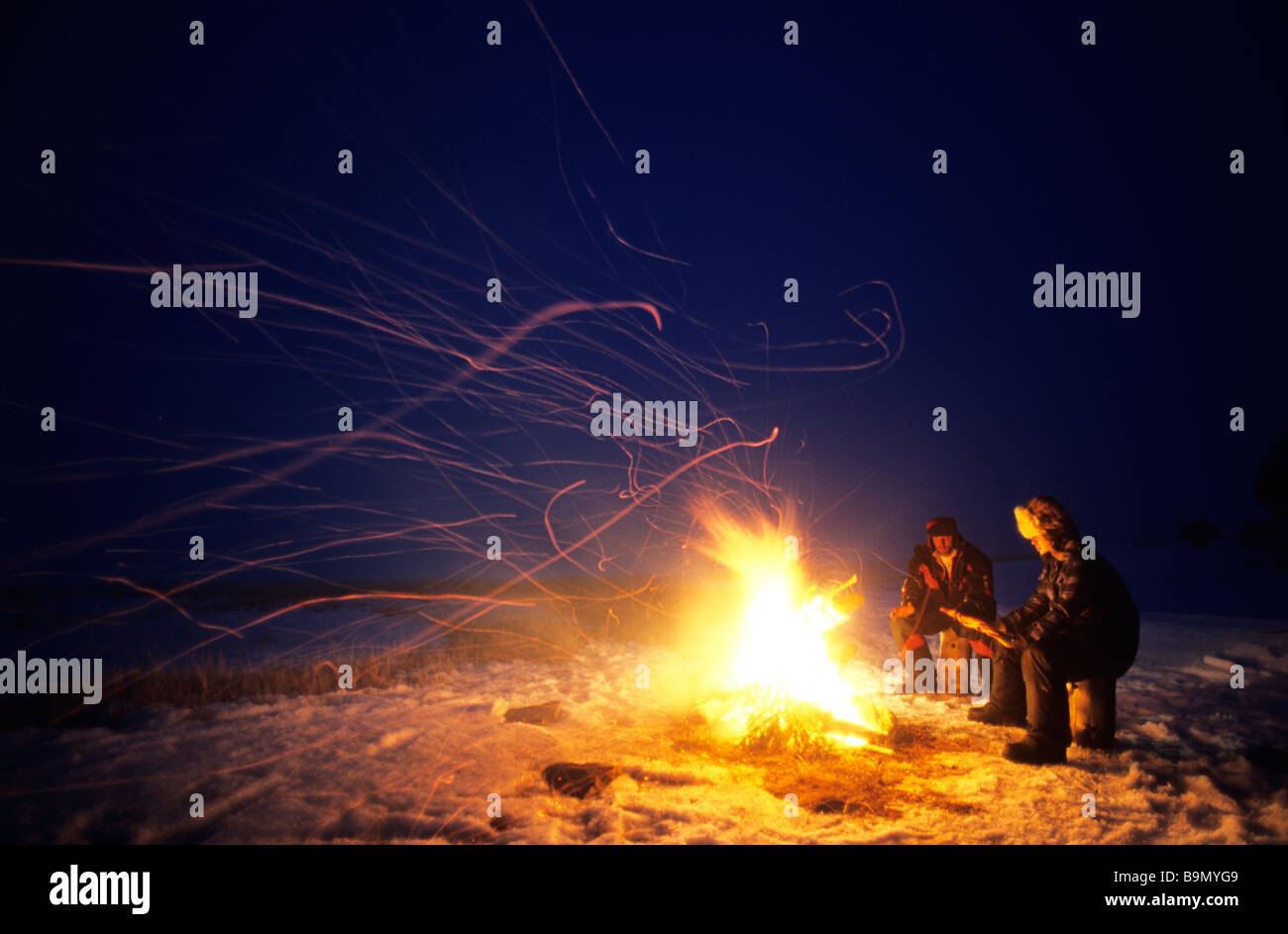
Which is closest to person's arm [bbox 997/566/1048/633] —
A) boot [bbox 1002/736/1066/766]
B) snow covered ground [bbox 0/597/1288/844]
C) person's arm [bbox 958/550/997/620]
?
person's arm [bbox 958/550/997/620]

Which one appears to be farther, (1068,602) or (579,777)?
(1068,602)

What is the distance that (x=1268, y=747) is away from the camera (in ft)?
16.4

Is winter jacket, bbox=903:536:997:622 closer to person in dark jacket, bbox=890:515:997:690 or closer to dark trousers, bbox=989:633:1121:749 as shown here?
person in dark jacket, bbox=890:515:997:690

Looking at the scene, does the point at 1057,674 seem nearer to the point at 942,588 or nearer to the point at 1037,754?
the point at 1037,754

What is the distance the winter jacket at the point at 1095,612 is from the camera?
485 cm

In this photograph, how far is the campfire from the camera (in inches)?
213

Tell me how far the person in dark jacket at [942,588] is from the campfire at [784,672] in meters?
1.05

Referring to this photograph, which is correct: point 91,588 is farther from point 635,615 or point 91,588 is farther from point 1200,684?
point 1200,684

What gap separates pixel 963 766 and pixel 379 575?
42.2m

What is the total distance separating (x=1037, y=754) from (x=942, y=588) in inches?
88.5

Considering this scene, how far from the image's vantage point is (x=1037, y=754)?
4.81 metres

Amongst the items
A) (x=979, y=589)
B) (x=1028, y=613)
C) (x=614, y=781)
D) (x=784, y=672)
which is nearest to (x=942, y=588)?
(x=979, y=589)

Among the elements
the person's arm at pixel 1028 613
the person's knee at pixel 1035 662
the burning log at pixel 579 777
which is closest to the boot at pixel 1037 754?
the person's knee at pixel 1035 662
